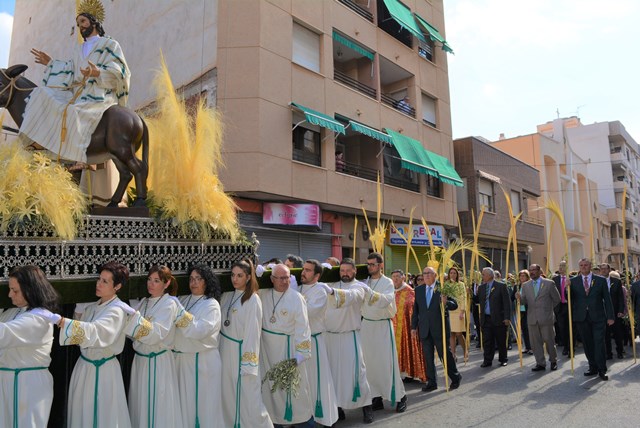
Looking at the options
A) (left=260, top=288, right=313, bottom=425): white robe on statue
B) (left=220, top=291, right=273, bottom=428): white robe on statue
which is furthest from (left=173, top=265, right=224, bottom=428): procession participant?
(left=260, top=288, right=313, bottom=425): white robe on statue

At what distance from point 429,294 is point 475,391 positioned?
5.11 feet

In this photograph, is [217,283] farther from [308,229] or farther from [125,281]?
[308,229]

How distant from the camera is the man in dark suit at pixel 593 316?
8227mm

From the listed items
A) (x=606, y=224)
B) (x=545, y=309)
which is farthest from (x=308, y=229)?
(x=606, y=224)

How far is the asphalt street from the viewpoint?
20.0 feet

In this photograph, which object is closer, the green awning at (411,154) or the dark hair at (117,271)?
the dark hair at (117,271)

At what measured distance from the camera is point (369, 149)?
19344 mm

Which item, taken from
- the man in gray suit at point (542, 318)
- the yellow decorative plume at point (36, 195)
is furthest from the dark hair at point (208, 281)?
the man in gray suit at point (542, 318)

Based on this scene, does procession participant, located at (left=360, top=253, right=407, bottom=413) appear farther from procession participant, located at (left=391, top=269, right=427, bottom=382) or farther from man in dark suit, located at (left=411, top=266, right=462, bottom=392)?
procession participant, located at (left=391, top=269, right=427, bottom=382)

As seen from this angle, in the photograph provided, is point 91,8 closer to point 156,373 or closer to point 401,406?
point 156,373

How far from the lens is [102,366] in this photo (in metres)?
Result: 4.08

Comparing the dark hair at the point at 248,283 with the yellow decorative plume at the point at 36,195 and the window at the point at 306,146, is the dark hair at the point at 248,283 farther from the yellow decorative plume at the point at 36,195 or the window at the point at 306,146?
the window at the point at 306,146

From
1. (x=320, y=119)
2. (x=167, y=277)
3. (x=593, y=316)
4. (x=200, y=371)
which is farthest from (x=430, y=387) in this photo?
(x=320, y=119)

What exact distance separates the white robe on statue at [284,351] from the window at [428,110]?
17545 millimetres
